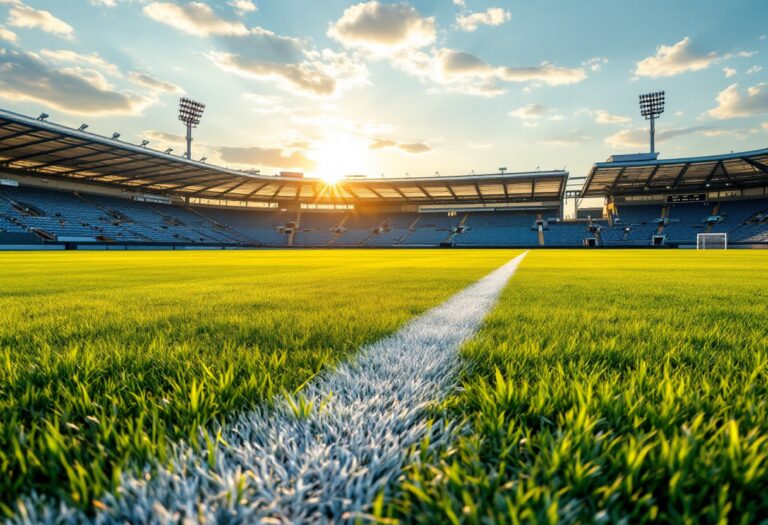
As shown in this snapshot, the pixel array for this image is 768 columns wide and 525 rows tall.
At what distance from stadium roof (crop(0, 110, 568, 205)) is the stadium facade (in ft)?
0.52

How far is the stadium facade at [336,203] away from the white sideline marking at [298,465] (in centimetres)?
3249

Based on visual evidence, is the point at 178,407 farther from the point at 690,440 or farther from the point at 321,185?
the point at 321,185

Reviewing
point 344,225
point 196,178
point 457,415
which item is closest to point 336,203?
point 344,225

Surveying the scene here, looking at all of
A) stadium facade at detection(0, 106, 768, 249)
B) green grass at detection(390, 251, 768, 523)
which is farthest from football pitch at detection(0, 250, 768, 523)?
stadium facade at detection(0, 106, 768, 249)

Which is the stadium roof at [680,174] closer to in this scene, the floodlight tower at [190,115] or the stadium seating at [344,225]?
the stadium seating at [344,225]

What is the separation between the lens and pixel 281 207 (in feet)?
181

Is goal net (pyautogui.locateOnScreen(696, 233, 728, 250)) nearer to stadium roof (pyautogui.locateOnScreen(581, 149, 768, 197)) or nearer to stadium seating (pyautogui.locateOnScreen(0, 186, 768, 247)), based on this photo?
stadium seating (pyautogui.locateOnScreen(0, 186, 768, 247))

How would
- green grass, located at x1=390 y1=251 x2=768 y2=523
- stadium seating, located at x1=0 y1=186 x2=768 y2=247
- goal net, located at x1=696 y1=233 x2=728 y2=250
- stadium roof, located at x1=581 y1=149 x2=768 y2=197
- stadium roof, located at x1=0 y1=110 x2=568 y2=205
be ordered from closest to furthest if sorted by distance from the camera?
green grass, located at x1=390 y1=251 x2=768 y2=523
stadium roof, located at x1=0 y1=110 x2=568 y2=205
stadium roof, located at x1=581 y1=149 x2=768 y2=197
stadium seating, located at x1=0 y1=186 x2=768 y2=247
goal net, located at x1=696 y1=233 x2=728 y2=250

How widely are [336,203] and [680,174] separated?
132 feet

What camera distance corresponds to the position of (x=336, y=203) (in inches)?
2184

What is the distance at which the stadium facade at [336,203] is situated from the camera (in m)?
32.0

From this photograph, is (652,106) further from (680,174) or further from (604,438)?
(604,438)

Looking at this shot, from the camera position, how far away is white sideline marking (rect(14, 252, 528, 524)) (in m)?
0.62

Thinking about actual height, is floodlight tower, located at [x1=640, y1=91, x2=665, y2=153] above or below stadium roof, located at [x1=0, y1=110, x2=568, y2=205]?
above
